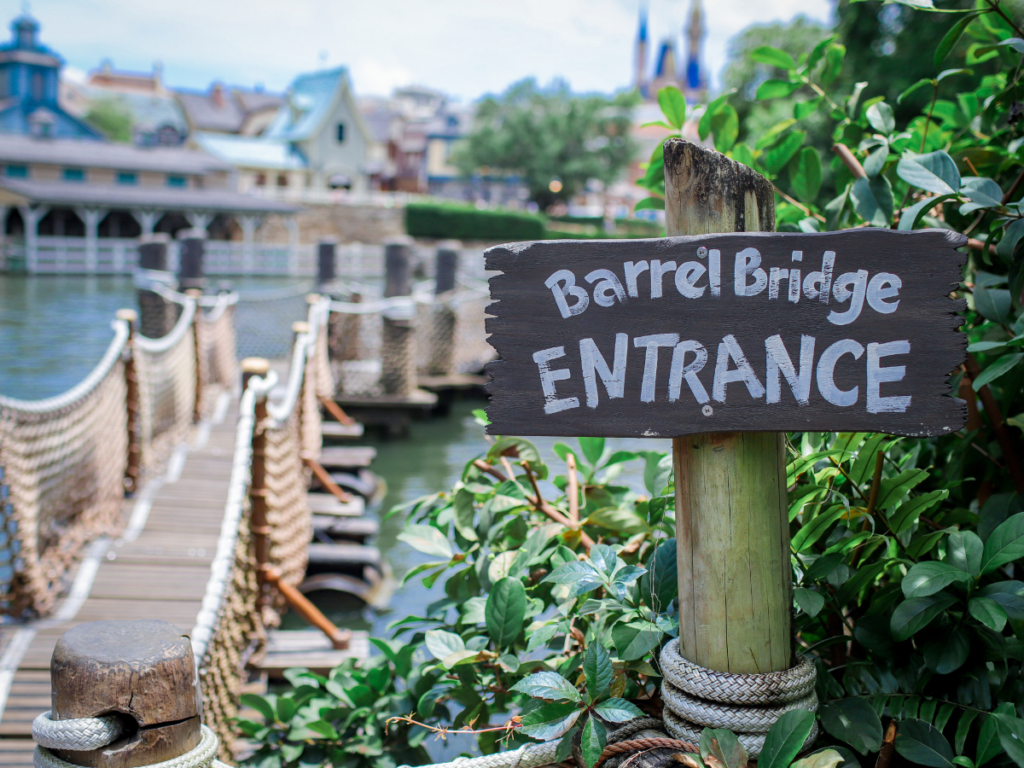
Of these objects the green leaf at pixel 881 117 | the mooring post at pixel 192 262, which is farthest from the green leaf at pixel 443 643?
the mooring post at pixel 192 262

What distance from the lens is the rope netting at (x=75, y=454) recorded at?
3338 millimetres

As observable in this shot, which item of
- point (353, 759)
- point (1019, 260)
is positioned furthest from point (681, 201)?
point (353, 759)

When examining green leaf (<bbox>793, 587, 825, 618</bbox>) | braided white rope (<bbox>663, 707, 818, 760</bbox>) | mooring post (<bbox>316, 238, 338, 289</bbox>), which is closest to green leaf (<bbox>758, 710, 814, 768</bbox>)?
braided white rope (<bbox>663, 707, 818, 760</bbox>)

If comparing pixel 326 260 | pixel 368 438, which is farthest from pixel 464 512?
pixel 326 260

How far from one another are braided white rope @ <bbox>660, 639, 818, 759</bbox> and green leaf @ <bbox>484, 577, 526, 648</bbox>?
0.37 meters

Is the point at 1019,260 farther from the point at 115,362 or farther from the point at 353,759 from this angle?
the point at 115,362

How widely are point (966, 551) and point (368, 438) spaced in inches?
318

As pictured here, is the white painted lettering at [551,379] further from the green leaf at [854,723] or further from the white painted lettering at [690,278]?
the green leaf at [854,723]

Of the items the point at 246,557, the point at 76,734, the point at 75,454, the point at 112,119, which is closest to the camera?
the point at 76,734

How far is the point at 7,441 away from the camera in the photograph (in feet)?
10.8

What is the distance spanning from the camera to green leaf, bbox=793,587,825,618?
1.43 meters

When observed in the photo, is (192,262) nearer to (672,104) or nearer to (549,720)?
(672,104)

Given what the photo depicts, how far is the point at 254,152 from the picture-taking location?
40.6 meters

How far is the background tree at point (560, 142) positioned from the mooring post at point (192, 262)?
108 feet
